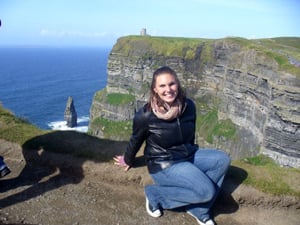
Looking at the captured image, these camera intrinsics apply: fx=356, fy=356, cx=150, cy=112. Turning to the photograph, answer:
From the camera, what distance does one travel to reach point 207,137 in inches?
3556

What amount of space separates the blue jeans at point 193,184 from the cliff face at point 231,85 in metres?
55.7

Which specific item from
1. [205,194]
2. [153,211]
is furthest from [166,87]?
[153,211]

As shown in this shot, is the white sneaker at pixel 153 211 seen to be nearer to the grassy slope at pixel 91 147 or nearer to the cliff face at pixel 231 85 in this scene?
the grassy slope at pixel 91 147

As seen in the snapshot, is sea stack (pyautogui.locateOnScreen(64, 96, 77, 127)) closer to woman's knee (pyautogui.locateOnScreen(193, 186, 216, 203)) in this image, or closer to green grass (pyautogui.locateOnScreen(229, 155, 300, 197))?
green grass (pyautogui.locateOnScreen(229, 155, 300, 197))

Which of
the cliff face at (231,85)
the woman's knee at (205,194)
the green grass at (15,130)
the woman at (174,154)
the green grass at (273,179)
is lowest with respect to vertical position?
the cliff face at (231,85)

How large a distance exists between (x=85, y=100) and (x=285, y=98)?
111643 mm

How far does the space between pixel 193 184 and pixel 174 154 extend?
0.80 meters

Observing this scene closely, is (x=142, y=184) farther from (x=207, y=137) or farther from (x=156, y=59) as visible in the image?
(x=156, y=59)

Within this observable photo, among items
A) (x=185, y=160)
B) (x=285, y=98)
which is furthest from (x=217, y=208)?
(x=285, y=98)

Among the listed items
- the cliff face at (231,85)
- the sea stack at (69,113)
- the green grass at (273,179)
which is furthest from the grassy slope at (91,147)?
the sea stack at (69,113)

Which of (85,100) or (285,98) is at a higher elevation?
(285,98)

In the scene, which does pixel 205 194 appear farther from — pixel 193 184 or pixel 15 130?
pixel 15 130

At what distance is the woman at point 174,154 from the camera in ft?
26.2

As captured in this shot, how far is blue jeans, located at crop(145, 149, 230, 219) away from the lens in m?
8.11
